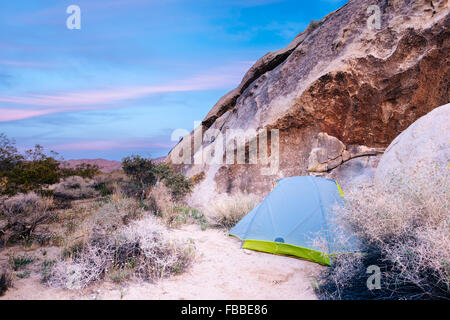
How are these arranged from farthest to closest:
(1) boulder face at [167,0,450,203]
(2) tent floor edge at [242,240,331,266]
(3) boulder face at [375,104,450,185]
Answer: (1) boulder face at [167,0,450,203] < (2) tent floor edge at [242,240,331,266] < (3) boulder face at [375,104,450,185]

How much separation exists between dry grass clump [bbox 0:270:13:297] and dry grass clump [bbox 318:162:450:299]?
4.05 metres

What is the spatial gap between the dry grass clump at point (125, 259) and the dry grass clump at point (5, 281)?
1.41ft

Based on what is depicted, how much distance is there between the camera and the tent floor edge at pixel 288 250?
15.0ft

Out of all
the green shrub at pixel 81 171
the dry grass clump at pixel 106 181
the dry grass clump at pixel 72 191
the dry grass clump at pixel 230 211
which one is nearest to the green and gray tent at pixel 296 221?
the dry grass clump at pixel 230 211

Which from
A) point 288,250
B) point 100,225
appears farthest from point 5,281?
point 288,250

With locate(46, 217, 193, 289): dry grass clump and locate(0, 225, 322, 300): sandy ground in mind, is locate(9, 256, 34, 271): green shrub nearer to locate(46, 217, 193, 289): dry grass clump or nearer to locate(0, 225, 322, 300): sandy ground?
locate(0, 225, 322, 300): sandy ground

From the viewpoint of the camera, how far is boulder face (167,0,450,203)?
764cm

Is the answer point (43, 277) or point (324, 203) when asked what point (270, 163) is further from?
point (43, 277)

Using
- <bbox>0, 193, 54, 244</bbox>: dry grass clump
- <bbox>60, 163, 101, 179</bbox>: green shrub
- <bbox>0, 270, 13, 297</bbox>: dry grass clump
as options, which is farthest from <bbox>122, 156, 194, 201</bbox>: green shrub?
<bbox>60, 163, 101, 179</bbox>: green shrub

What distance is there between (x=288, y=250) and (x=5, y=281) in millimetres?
4132

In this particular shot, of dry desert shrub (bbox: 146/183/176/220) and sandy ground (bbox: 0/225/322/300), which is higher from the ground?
dry desert shrub (bbox: 146/183/176/220)

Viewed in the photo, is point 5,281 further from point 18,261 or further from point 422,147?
point 422,147

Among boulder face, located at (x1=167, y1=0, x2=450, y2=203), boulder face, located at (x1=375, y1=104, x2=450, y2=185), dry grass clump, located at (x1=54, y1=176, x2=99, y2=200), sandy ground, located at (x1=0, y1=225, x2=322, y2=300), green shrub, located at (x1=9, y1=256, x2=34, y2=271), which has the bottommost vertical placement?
sandy ground, located at (x1=0, y1=225, x2=322, y2=300)

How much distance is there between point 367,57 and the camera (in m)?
7.79
